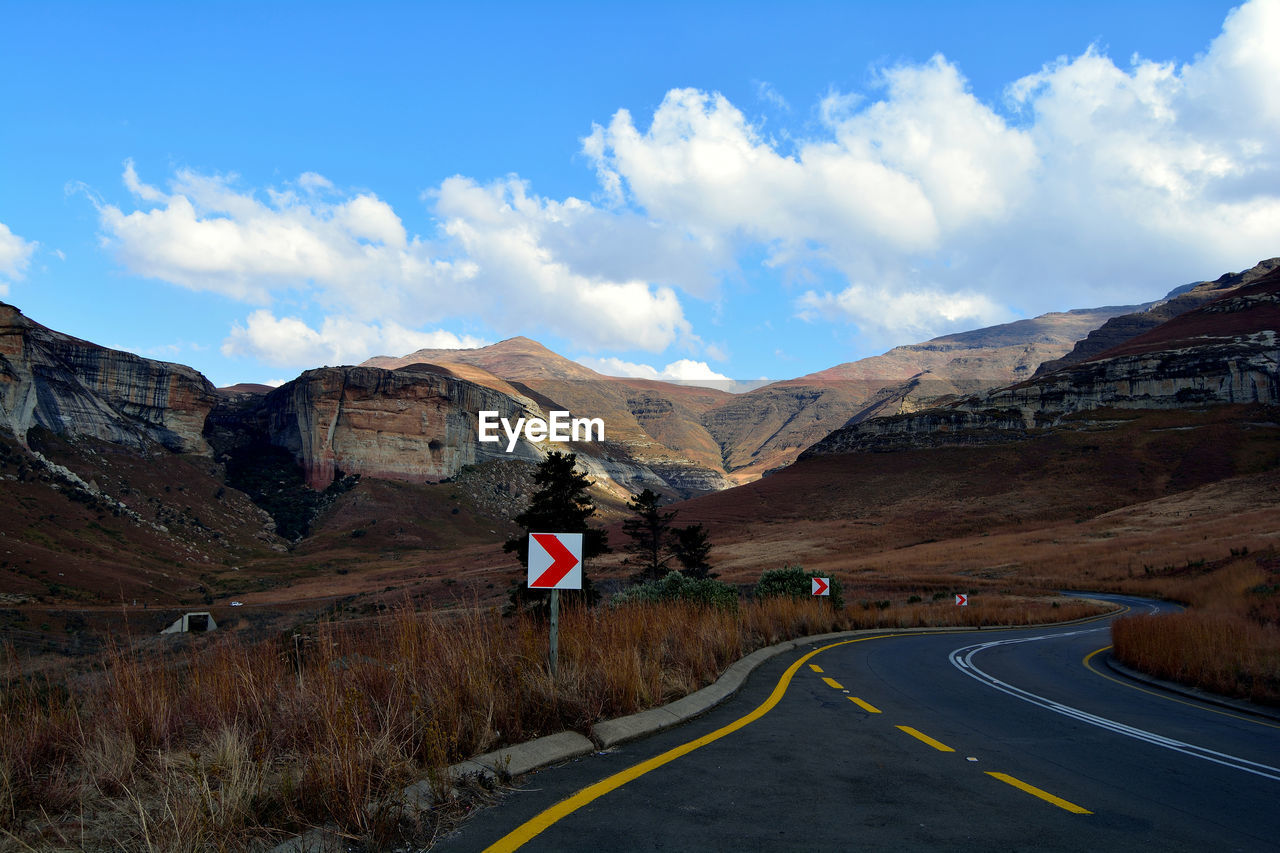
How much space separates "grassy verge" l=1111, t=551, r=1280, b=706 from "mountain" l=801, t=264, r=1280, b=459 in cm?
9320

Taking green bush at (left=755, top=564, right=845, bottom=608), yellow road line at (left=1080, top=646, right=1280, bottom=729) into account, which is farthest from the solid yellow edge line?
green bush at (left=755, top=564, right=845, bottom=608)

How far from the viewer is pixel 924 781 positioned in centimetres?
545

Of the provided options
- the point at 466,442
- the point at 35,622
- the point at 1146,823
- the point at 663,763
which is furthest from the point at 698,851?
the point at 466,442

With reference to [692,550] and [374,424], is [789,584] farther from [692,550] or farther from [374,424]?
[374,424]

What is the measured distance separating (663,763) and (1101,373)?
119m

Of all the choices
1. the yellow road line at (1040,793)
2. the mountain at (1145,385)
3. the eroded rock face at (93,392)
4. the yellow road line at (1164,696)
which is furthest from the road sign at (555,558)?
the mountain at (1145,385)

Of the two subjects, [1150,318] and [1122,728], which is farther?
[1150,318]

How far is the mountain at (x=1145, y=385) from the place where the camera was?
9169 centimetres

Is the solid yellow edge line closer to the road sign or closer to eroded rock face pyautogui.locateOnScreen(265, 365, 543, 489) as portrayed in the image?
the road sign

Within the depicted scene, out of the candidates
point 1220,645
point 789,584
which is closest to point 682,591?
point 789,584

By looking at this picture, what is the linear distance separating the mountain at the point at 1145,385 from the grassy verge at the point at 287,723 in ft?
354

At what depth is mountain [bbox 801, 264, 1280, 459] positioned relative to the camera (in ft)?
301

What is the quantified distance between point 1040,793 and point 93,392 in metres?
97.5

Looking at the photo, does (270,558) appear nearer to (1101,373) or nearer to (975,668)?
(975,668)
